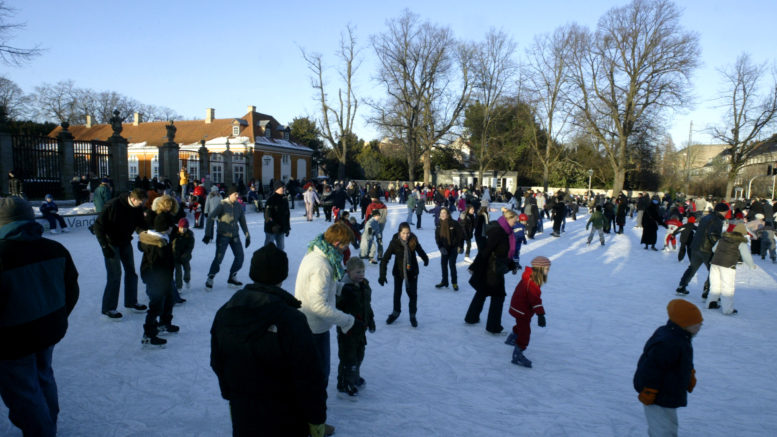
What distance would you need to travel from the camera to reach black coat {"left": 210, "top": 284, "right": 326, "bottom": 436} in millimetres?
1915

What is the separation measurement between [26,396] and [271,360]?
183 cm

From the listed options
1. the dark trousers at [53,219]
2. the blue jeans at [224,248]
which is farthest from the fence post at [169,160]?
the blue jeans at [224,248]

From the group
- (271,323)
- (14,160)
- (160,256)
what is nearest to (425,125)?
(14,160)

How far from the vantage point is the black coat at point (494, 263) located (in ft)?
18.8

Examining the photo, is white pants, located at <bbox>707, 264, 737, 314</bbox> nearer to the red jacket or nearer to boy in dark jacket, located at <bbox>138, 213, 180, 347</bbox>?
the red jacket

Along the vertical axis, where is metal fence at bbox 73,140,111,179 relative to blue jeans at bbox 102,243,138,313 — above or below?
above

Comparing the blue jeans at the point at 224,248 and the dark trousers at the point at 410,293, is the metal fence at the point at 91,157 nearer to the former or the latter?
the blue jeans at the point at 224,248

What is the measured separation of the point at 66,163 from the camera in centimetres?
1614

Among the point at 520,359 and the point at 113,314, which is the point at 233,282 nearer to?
the point at 113,314

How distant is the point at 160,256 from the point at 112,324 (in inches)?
61.4

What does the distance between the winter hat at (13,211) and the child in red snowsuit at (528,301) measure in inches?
160

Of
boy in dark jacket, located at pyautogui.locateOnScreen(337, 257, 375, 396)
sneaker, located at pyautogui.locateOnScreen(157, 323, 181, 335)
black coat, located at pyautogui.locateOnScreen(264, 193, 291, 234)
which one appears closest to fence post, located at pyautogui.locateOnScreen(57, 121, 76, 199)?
black coat, located at pyautogui.locateOnScreen(264, 193, 291, 234)

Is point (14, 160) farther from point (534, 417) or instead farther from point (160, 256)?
point (534, 417)

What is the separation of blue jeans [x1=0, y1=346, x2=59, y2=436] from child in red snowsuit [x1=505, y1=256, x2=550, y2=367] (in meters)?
3.92
